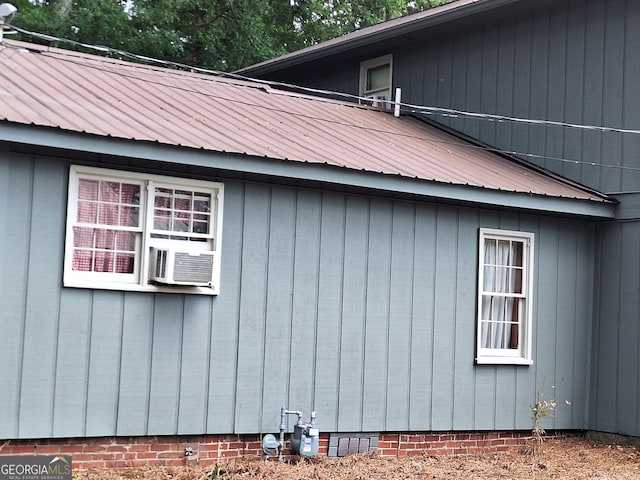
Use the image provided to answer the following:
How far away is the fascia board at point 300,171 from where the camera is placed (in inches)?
366

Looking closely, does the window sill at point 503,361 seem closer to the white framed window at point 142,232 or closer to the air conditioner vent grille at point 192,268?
the white framed window at point 142,232

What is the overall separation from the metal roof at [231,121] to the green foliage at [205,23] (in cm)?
965

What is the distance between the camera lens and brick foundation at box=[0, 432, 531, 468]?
31.5 ft

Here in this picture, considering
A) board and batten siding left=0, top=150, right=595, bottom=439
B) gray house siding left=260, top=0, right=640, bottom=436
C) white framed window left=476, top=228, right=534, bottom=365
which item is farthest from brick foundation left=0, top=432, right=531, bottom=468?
gray house siding left=260, top=0, right=640, bottom=436

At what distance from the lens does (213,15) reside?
25.6 metres

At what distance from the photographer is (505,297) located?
13.1m

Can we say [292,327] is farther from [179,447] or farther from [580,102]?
[580,102]

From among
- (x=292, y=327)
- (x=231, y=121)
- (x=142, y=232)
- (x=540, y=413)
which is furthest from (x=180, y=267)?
(x=540, y=413)

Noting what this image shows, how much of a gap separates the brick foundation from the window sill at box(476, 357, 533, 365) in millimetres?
926

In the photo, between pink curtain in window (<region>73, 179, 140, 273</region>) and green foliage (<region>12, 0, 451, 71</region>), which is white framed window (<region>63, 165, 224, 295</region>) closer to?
pink curtain in window (<region>73, 179, 140, 273</region>)

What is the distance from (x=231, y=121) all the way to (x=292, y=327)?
257cm

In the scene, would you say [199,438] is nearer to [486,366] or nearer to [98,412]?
[98,412]

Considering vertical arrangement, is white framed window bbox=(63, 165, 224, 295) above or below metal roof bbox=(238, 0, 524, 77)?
below

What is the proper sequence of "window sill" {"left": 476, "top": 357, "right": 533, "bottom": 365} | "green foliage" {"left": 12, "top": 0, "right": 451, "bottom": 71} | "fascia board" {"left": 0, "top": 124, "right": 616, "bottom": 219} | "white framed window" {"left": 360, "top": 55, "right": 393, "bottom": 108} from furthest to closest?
"green foliage" {"left": 12, "top": 0, "right": 451, "bottom": 71}, "white framed window" {"left": 360, "top": 55, "right": 393, "bottom": 108}, "window sill" {"left": 476, "top": 357, "right": 533, "bottom": 365}, "fascia board" {"left": 0, "top": 124, "right": 616, "bottom": 219}
